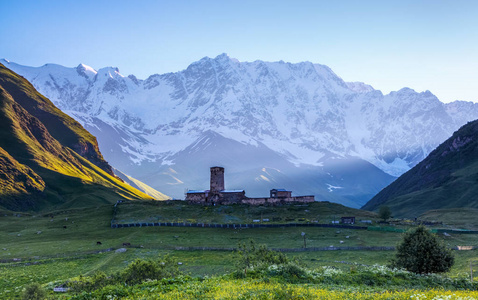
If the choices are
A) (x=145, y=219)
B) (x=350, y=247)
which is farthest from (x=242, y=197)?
(x=350, y=247)

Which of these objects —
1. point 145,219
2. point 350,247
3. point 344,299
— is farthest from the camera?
point 145,219

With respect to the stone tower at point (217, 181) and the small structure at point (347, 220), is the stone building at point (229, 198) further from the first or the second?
the small structure at point (347, 220)

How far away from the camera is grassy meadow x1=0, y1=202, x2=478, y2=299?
191 ft

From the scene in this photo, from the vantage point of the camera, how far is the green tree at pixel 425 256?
1998 inches

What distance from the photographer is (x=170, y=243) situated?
90.9 m

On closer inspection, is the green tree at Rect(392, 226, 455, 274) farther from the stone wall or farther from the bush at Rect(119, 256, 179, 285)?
the stone wall

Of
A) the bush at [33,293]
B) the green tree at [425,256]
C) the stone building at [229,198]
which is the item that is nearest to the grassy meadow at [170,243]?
the green tree at [425,256]

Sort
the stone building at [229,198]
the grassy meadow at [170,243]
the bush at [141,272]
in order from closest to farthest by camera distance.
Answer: the bush at [141,272] < the grassy meadow at [170,243] < the stone building at [229,198]

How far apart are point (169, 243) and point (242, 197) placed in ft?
190

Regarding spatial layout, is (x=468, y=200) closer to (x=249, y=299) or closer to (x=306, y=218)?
(x=306, y=218)

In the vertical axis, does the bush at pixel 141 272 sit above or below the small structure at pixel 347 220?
below

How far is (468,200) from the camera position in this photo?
197 meters

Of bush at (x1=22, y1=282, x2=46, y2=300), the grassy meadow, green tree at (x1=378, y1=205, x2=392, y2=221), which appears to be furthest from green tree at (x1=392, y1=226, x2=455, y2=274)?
green tree at (x1=378, y1=205, x2=392, y2=221)

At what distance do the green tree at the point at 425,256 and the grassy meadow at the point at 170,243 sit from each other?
7.49 ft
